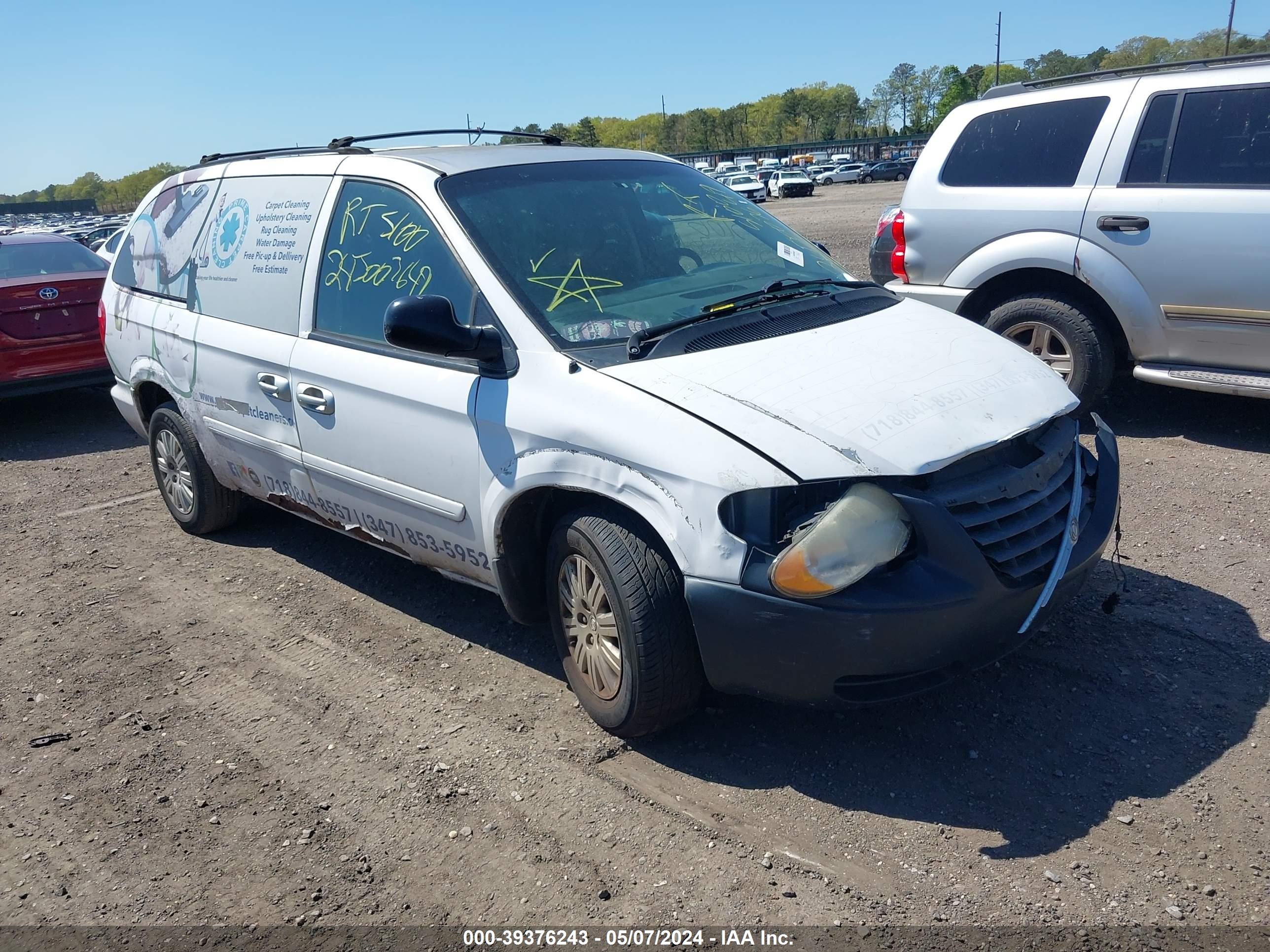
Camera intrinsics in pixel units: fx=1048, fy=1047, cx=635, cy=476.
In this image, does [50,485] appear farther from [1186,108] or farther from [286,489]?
[1186,108]

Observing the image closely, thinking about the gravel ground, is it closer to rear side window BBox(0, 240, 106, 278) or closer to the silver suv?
the silver suv

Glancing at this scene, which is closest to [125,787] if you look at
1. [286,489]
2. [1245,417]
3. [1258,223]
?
[286,489]

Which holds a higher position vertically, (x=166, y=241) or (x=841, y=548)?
(x=166, y=241)

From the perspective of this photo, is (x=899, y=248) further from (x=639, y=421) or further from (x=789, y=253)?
(x=639, y=421)

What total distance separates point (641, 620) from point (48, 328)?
746cm

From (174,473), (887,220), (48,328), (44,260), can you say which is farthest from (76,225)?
(887,220)

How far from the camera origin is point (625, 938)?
265 centimetres

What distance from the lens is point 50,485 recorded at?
7211 mm

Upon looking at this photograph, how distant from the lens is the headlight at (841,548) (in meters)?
2.86

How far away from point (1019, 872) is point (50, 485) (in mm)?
6796

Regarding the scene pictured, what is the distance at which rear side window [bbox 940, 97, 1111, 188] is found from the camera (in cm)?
626

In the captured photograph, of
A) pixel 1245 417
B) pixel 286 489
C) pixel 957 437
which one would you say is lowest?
pixel 1245 417

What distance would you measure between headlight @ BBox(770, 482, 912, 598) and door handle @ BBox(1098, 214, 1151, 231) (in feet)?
13.0

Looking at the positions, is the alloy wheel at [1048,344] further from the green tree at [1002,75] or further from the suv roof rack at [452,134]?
the green tree at [1002,75]
